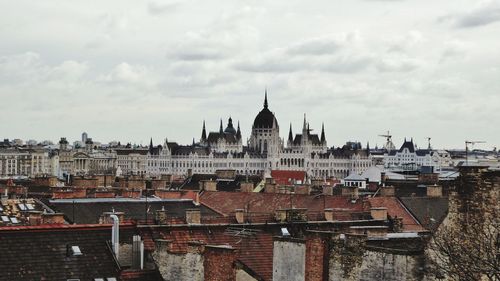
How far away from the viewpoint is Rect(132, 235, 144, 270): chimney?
2309 cm

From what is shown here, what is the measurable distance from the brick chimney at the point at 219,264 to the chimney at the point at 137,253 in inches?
112

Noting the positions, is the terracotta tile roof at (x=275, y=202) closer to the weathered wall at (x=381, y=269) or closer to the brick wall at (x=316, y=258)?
the brick wall at (x=316, y=258)

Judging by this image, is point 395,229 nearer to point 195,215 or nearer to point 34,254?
point 195,215

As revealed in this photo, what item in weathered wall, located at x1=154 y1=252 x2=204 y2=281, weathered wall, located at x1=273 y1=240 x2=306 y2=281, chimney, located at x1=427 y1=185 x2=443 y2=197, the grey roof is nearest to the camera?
weathered wall, located at x1=273 y1=240 x2=306 y2=281

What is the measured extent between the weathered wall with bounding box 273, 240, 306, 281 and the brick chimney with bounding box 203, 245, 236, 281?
113 cm

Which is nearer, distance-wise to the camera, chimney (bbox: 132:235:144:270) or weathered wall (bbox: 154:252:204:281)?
weathered wall (bbox: 154:252:204:281)

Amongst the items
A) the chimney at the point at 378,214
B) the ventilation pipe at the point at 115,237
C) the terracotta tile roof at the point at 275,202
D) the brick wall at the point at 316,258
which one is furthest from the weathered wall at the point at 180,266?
the terracotta tile roof at the point at 275,202

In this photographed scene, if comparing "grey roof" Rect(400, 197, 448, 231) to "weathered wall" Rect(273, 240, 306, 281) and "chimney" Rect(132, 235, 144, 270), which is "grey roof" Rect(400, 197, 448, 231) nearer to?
"chimney" Rect(132, 235, 144, 270)

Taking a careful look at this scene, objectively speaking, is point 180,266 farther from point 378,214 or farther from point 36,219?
point 378,214

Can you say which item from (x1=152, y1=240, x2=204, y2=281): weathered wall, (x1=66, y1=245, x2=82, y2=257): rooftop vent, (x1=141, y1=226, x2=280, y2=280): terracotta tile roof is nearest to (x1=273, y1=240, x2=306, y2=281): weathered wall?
(x1=152, y1=240, x2=204, y2=281): weathered wall

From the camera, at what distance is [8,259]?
2172 centimetres

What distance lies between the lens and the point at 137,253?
23.3m

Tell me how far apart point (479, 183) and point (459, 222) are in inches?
35.8

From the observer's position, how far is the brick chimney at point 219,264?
20703 millimetres
